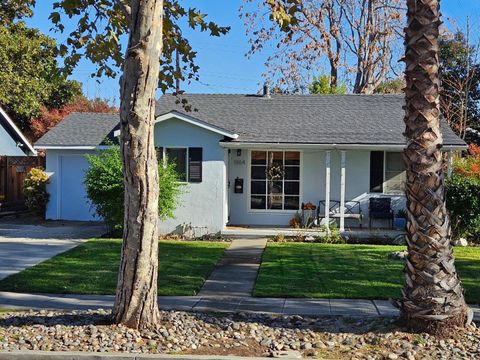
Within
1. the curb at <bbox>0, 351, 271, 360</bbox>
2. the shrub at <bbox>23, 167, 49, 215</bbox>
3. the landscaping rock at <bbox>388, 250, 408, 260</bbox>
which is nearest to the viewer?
the curb at <bbox>0, 351, 271, 360</bbox>

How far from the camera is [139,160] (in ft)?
21.1

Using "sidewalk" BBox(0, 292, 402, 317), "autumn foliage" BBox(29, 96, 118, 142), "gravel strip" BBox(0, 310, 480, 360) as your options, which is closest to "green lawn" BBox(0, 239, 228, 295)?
"sidewalk" BBox(0, 292, 402, 317)

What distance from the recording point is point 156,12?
21.2 ft

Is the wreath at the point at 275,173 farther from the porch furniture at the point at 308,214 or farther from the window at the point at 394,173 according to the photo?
the window at the point at 394,173

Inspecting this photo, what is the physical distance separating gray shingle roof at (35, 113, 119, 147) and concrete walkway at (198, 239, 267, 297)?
7371 millimetres

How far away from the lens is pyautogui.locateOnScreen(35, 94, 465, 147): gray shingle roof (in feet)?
54.3

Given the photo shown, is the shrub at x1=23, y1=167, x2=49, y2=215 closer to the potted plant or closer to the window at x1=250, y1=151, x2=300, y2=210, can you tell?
the window at x1=250, y1=151, x2=300, y2=210

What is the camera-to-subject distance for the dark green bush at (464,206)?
1440cm

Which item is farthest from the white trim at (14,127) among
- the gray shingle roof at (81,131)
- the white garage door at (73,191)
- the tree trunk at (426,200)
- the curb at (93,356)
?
the tree trunk at (426,200)

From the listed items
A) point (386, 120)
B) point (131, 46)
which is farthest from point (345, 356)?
point (386, 120)

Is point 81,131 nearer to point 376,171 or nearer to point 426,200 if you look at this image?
point 376,171

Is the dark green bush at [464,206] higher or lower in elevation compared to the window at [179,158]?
lower

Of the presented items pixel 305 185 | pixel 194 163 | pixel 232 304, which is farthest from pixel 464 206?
pixel 232 304

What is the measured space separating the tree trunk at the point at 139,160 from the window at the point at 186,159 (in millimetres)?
9732
